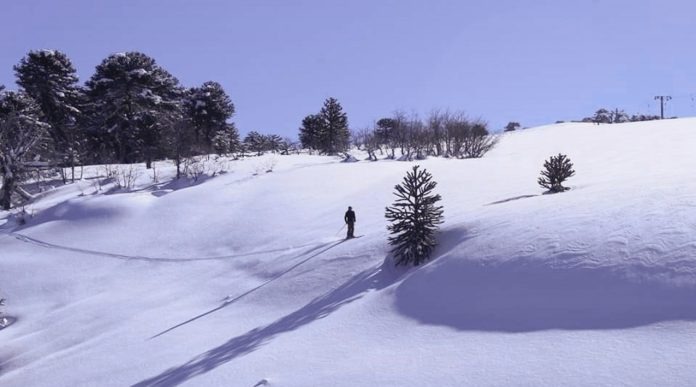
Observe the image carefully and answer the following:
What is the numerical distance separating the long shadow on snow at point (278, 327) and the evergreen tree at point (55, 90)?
3385 centimetres

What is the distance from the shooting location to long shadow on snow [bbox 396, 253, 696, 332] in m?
6.44

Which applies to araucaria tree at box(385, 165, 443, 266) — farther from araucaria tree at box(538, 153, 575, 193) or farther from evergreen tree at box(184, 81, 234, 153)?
evergreen tree at box(184, 81, 234, 153)

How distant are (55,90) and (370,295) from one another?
40.4m

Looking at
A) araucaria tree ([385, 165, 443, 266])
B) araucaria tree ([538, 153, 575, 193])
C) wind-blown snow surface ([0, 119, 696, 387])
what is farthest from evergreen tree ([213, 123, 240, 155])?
araucaria tree ([385, 165, 443, 266])

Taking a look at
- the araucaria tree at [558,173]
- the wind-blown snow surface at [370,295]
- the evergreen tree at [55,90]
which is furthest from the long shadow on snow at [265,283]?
the evergreen tree at [55,90]

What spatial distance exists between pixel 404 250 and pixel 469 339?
14.3 feet

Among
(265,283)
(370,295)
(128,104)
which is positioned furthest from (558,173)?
(128,104)

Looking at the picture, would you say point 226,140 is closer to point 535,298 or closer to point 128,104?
point 128,104

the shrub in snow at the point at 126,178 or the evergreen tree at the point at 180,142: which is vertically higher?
→ the evergreen tree at the point at 180,142

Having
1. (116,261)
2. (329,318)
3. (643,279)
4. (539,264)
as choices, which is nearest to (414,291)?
(329,318)

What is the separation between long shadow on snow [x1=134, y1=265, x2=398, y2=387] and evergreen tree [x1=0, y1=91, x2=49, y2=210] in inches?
1009

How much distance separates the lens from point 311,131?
53.4 metres

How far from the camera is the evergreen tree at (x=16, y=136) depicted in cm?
2995

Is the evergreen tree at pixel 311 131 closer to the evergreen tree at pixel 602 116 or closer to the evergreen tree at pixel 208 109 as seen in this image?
the evergreen tree at pixel 208 109
